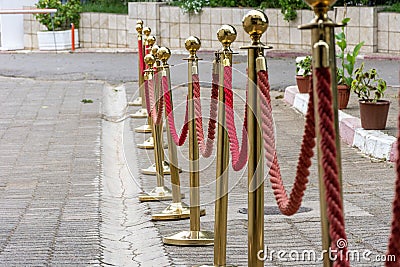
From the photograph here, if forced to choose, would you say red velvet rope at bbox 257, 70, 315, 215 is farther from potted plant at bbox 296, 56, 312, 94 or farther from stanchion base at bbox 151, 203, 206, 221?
potted plant at bbox 296, 56, 312, 94

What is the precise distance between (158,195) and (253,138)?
3.13 metres

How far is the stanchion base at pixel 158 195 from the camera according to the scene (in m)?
7.54

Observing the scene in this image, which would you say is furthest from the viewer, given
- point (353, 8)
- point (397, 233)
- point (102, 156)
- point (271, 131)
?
point (353, 8)

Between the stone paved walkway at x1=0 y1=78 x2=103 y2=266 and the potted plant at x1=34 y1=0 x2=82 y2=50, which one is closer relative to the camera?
the stone paved walkway at x1=0 y1=78 x2=103 y2=266

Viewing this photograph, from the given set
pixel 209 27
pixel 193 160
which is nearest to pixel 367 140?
pixel 193 160

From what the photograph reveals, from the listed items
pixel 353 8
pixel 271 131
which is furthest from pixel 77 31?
pixel 271 131

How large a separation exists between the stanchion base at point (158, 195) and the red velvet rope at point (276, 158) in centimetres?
328

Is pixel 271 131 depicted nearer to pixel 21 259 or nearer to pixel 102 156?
pixel 21 259

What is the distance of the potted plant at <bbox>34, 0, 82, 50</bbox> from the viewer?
23.1 m

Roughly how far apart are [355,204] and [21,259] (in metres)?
2.56

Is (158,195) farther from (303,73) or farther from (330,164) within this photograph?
(303,73)

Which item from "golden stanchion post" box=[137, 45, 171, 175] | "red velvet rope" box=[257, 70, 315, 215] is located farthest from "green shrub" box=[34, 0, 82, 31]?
"red velvet rope" box=[257, 70, 315, 215]

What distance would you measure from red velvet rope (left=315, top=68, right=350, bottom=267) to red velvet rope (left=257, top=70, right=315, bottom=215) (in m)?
0.21

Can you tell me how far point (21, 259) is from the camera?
18.9ft
